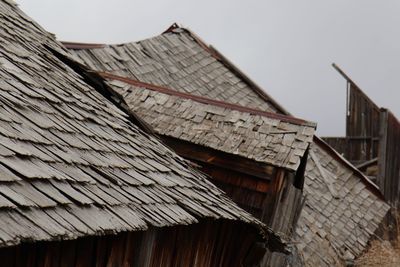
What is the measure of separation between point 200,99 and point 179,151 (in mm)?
858

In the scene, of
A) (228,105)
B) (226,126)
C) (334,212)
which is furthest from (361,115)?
(226,126)

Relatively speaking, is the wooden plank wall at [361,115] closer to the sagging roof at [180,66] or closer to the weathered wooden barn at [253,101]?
the weathered wooden barn at [253,101]

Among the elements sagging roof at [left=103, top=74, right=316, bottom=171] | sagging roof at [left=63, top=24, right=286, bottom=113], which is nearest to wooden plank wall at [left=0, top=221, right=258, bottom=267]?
sagging roof at [left=103, top=74, right=316, bottom=171]

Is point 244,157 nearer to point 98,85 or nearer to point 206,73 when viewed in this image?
point 98,85

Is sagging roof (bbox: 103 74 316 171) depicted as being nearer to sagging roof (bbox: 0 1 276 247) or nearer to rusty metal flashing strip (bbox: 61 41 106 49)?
sagging roof (bbox: 0 1 276 247)

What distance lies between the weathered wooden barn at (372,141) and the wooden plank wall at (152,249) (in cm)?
1060

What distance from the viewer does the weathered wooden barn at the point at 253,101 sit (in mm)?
10773

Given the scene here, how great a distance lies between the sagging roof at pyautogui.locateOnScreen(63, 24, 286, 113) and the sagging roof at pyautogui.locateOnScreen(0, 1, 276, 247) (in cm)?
509

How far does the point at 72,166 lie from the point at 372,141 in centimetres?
1608

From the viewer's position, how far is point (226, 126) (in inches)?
339

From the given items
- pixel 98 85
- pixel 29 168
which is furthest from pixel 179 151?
pixel 29 168

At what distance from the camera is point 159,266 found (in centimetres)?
531

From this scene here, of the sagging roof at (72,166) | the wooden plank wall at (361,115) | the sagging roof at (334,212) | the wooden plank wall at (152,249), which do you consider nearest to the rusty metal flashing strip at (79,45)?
the sagging roof at (72,166)

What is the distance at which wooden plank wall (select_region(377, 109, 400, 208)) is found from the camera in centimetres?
1739
